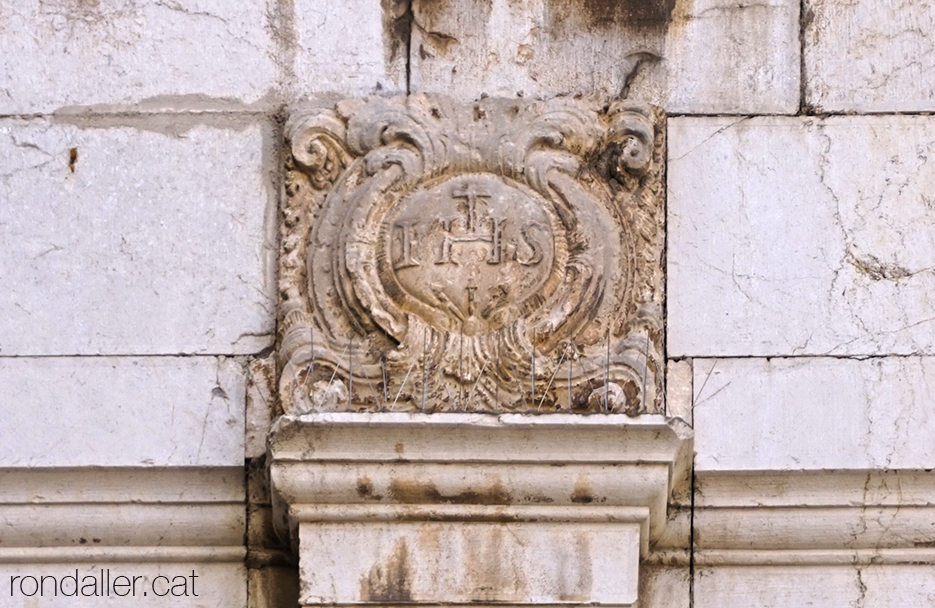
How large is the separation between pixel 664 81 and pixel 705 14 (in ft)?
0.76

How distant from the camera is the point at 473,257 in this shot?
4.80 meters

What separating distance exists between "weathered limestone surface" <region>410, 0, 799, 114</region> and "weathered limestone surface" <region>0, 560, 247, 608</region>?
4.76 ft

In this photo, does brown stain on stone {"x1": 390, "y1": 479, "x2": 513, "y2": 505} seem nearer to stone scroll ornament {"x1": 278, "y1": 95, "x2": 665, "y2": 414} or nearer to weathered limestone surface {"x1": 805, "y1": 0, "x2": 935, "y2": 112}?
stone scroll ornament {"x1": 278, "y1": 95, "x2": 665, "y2": 414}

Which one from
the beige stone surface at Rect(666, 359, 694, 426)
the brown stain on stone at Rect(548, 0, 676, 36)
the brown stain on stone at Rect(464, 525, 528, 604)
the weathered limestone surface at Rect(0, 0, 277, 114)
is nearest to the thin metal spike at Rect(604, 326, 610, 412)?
the beige stone surface at Rect(666, 359, 694, 426)

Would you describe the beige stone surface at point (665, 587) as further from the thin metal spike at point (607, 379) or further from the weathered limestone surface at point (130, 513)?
the weathered limestone surface at point (130, 513)

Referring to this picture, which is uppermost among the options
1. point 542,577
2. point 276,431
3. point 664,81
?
point 664,81

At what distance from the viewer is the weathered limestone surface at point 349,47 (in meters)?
5.05

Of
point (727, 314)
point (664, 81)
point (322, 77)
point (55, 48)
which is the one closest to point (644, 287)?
point (727, 314)

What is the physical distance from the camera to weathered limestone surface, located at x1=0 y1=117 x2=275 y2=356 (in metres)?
4.91

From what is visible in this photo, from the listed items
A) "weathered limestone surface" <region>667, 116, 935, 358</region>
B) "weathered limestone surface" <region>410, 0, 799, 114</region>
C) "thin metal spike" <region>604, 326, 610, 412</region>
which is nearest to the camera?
"thin metal spike" <region>604, 326, 610, 412</region>

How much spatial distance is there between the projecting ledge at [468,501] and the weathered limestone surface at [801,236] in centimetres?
53

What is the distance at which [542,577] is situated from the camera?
447cm

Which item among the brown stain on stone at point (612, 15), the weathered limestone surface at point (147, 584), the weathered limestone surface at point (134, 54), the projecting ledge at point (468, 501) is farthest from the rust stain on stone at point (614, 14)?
the weathered limestone surface at point (147, 584)

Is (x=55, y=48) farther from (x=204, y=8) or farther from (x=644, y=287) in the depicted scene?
(x=644, y=287)
